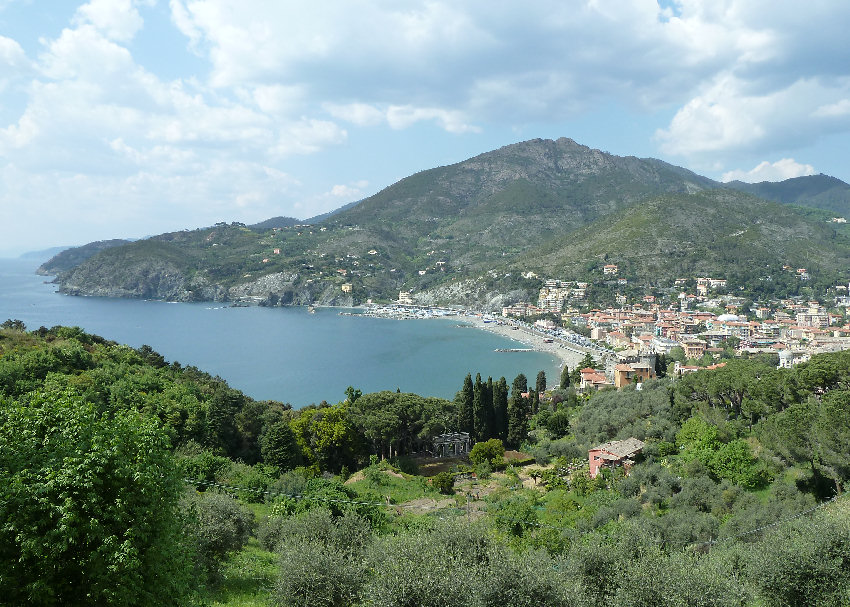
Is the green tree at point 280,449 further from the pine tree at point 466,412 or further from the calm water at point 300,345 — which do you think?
the calm water at point 300,345

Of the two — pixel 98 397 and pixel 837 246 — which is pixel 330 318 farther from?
pixel 837 246

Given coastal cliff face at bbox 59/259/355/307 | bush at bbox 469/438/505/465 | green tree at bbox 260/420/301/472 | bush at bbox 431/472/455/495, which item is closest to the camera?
bush at bbox 431/472/455/495

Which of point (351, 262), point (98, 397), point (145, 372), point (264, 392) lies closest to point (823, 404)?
point (98, 397)

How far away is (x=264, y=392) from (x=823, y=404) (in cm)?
4812

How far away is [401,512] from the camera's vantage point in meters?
18.2

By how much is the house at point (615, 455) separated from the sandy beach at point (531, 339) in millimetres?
43230

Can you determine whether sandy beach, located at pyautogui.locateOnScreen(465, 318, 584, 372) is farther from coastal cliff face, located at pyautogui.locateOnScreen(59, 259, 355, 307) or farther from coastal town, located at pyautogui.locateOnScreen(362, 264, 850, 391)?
coastal cliff face, located at pyautogui.locateOnScreen(59, 259, 355, 307)

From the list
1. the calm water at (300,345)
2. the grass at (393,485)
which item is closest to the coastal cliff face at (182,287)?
the calm water at (300,345)

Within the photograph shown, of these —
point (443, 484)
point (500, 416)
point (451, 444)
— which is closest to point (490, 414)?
point (500, 416)

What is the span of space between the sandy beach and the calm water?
96.4 inches

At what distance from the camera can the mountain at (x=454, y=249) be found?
11156 cm

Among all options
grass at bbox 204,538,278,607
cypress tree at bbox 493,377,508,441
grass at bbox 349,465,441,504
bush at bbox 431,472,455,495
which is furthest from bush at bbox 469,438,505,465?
grass at bbox 204,538,278,607

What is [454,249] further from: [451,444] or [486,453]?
[486,453]

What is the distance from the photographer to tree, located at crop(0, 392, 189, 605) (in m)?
5.25
